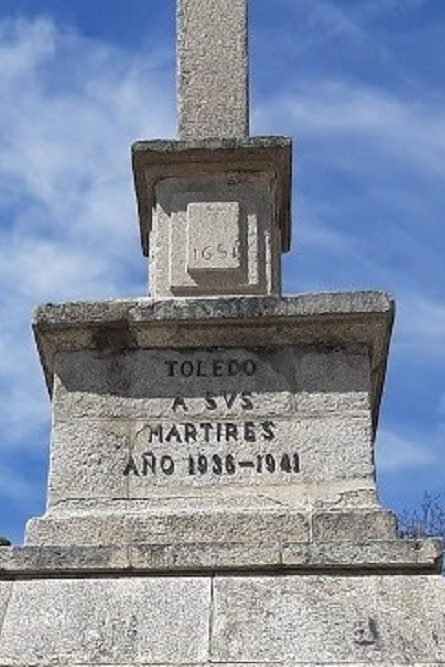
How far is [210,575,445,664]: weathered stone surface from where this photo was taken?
443cm

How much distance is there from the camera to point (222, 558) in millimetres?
4824

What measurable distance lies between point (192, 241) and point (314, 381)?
0.95 m

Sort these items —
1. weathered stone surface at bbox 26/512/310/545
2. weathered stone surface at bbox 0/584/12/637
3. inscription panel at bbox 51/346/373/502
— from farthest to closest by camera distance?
inscription panel at bbox 51/346/373/502 < weathered stone surface at bbox 26/512/310/545 < weathered stone surface at bbox 0/584/12/637

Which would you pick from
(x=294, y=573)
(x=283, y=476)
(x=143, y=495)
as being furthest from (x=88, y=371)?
(x=294, y=573)

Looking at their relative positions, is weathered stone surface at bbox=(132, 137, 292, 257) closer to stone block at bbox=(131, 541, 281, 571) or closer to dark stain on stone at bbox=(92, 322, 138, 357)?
dark stain on stone at bbox=(92, 322, 138, 357)

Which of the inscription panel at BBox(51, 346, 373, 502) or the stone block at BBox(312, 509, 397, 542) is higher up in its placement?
the inscription panel at BBox(51, 346, 373, 502)

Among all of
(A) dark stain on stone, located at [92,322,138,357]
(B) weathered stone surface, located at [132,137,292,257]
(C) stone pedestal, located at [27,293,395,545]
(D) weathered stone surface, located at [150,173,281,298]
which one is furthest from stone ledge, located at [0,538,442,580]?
(B) weathered stone surface, located at [132,137,292,257]

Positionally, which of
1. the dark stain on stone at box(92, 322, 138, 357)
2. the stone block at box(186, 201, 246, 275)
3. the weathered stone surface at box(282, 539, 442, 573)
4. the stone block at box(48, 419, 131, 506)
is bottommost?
the weathered stone surface at box(282, 539, 442, 573)

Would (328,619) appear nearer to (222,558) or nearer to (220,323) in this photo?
(222,558)

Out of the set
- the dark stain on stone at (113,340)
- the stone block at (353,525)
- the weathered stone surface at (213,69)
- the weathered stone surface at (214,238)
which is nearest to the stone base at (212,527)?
the stone block at (353,525)

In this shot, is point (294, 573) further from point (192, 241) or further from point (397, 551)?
point (192, 241)

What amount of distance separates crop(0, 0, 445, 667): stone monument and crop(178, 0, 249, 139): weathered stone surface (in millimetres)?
12

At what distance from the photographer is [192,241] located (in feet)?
18.9

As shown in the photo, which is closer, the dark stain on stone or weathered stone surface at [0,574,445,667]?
weathered stone surface at [0,574,445,667]
